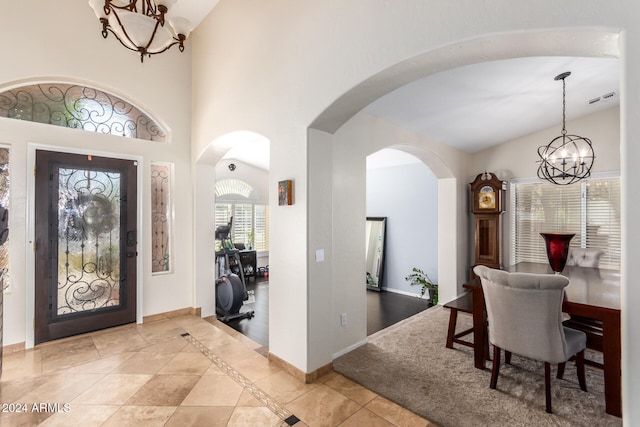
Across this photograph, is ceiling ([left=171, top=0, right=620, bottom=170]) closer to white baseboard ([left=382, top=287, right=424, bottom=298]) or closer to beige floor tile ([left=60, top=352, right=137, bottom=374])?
white baseboard ([left=382, top=287, right=424, bottom=298])

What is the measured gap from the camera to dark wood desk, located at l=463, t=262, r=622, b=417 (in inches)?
89.1

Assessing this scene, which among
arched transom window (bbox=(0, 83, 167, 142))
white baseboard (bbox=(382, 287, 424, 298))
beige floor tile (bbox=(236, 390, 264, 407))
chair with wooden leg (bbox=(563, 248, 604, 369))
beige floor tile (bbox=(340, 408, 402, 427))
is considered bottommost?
white baseboard (bbox=(382, 287, 424, 298))

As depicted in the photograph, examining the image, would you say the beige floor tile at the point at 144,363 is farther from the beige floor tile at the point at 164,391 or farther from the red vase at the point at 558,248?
the red vase at the point at 558,248

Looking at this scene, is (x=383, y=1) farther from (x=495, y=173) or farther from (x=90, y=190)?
(x=495, y=173)

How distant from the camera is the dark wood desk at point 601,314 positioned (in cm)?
226

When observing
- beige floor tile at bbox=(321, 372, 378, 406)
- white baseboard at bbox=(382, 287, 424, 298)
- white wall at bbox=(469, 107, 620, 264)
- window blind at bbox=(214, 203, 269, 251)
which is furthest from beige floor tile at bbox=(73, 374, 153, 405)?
white wall at bbox=(469, 107, 620, 264)

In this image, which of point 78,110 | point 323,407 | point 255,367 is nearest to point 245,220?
point 78,110

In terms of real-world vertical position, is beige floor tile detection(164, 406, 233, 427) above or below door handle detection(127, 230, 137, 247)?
below

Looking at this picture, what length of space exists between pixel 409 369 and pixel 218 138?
3.41 meters

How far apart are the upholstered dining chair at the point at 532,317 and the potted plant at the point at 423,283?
9.27ft

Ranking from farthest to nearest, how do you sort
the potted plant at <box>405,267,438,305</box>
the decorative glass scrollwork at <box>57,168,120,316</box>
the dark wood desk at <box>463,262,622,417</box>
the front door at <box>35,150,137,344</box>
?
the potted plant at <box>405,267,438,305</box> < the decorative glass scrollwork at <box>57,168,120,316</box> < the front door at <box>35,150,137,344</box> < the dark wood desk at <box>463,262,622,417</box>

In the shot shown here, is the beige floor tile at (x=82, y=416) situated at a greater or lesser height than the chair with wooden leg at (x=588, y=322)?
lesser

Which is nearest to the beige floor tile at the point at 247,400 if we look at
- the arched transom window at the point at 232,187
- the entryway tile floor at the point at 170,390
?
the entryway tile floor at the point at 170,390

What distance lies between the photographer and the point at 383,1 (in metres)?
2.14
